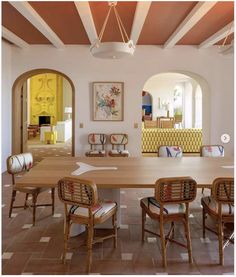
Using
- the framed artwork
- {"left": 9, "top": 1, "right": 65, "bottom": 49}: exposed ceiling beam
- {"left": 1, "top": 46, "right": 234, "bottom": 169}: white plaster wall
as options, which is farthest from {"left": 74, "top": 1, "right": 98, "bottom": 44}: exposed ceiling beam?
the framed artwork

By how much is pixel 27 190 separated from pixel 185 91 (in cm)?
1307

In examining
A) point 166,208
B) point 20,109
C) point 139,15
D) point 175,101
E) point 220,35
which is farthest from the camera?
point 175,101

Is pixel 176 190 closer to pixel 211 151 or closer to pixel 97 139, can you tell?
pixel 211 151

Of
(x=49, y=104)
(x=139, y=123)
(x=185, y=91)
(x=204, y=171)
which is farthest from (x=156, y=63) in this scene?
(x=49, y=104)

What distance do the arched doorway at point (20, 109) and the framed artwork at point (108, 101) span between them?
524 millimetres

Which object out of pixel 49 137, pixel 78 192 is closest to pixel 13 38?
pixel 78 192

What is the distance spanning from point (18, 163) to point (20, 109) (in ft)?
13.0

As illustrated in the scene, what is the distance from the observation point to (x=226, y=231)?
136 inches

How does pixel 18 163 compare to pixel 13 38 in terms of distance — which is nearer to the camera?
pixel 18 163

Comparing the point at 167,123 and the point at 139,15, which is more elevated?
the point at 139,15

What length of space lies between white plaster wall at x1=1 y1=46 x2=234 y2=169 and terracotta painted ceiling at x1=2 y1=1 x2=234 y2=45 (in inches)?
16.2

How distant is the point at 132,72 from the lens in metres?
6.75

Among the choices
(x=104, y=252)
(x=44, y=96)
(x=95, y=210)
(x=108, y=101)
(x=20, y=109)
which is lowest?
(x=104, y=252)

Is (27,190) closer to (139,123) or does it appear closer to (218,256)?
(218,256)
